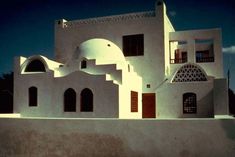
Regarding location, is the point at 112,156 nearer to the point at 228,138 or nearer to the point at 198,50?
the point at 228,138

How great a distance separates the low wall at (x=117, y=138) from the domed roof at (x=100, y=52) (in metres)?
5.35

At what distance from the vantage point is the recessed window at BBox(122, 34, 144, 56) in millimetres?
19531

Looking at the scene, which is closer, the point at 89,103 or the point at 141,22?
the point at 89,103

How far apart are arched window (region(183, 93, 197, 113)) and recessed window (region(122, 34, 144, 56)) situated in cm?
441

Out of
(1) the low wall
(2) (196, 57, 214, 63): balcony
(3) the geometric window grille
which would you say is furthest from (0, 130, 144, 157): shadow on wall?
(2) (196, 57, 214, 63): balcony

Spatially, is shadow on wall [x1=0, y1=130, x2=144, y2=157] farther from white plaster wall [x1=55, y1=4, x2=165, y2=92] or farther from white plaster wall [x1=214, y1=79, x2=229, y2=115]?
white plaster wall [x1=55, y1=4, x2=165, y2=92]

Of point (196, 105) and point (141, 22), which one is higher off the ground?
point (141, 22)

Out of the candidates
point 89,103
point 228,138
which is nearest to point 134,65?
point 89,103

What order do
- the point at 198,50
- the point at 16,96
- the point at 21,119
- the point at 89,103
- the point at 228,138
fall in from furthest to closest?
the point at 198,50 → the point at 16,96 → the point at 89,103 → the point at 21,119 → the point at 228,138

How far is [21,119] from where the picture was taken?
14.4m

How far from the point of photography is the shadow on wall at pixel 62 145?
12.1 metres

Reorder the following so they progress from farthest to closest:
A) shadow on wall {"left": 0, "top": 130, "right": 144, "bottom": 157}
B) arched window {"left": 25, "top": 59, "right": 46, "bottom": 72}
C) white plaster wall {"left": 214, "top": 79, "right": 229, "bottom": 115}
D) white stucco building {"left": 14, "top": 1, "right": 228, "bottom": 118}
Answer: arched window {"left": 25, "top": 59, "right": 46, "bottom": 72} → white stucco building {"left": 14, "top": 1, "right": 228, "bottom": 118} → white plaster wall {"left": 214, "top": 79, "right": 229, "bottom": 115} → shadow on wall {"left": 0, "top": 130, "right": 144, "bottom": 157}

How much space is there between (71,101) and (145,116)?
5001 mm

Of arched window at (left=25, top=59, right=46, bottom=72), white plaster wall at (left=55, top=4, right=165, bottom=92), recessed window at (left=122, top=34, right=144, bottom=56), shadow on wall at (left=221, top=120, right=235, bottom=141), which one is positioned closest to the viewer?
shadow on wall at (left=221, top=120, right=235, bottom=141)
